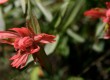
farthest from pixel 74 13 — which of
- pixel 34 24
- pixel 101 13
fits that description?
pixel 34 24

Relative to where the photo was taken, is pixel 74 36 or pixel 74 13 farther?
pixel 74 36

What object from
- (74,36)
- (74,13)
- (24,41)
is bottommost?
(74,36)

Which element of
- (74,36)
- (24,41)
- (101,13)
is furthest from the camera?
(74,36)

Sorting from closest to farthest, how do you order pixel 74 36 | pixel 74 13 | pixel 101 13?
1. pixel 101 13
2. pixel 74 13
3. pixel 74 36

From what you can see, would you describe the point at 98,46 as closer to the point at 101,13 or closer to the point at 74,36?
the point at 74,36

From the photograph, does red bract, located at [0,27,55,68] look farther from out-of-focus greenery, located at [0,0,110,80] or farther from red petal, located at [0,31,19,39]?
out-of-focus greenery, located at [0,0,110,80]

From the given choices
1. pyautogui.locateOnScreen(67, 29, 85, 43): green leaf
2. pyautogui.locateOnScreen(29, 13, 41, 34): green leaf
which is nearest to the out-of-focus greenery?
pyautogui.locateOnScreen(67, 29, 85, 43): green leaf

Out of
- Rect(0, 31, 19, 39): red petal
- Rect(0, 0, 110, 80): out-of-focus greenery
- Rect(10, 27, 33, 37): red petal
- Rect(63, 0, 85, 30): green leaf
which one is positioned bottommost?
Rect(0, 0, 110, 80): out-of-focus greenery

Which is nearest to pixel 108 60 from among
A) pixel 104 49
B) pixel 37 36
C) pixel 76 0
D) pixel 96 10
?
pixel 104 49

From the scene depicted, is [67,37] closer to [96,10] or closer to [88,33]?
[88,33]

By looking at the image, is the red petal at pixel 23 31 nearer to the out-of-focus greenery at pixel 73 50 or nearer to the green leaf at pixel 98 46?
the out-of-focus greenery at pixel 73 50
